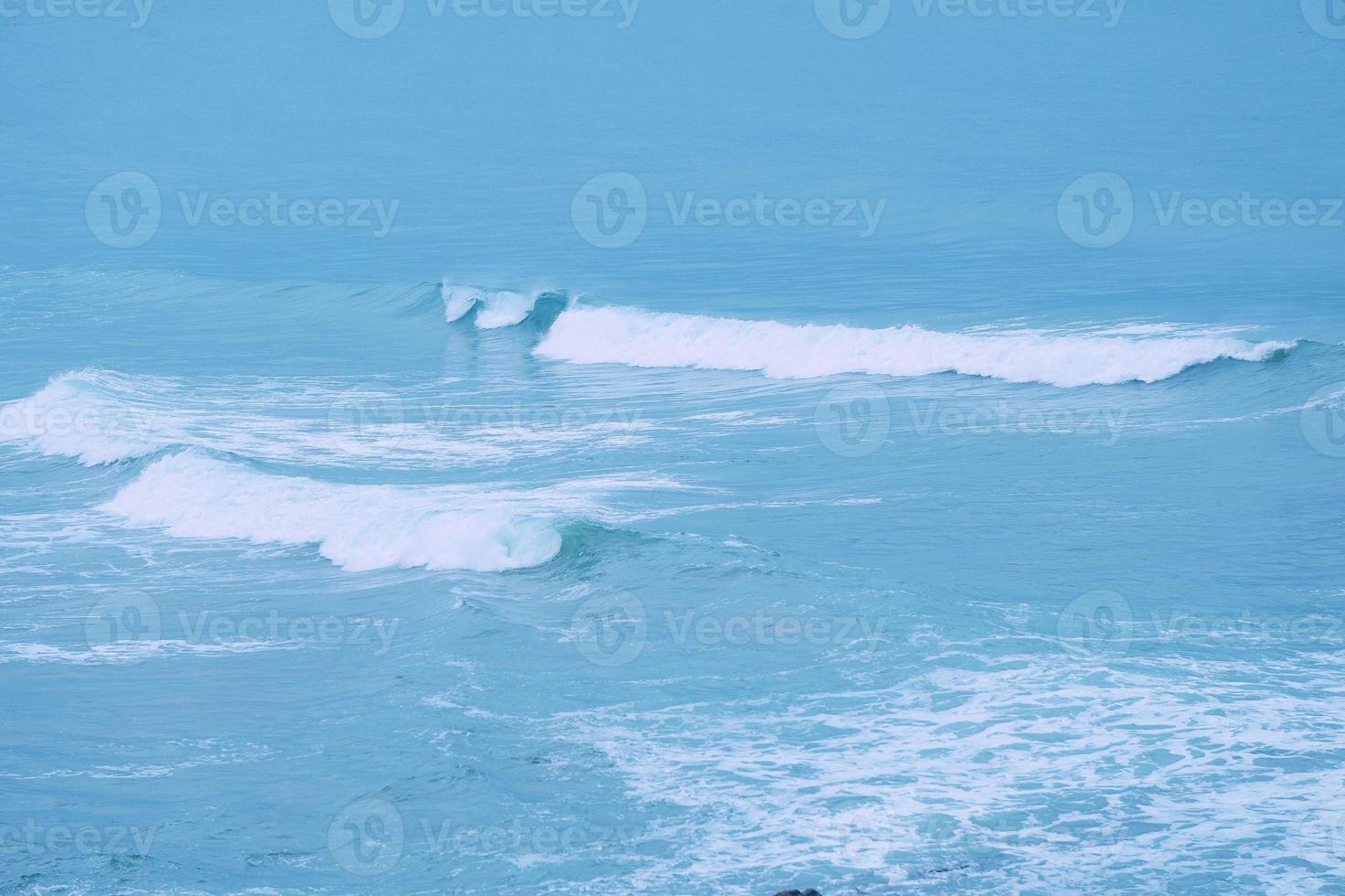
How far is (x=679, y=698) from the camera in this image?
10227 millimetres

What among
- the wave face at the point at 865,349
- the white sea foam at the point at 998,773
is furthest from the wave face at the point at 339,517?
the wave face at the point at 865,349

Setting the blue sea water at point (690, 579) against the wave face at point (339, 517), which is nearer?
the blue sea water at point (690, 579)

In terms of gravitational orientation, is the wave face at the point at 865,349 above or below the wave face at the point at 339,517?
above

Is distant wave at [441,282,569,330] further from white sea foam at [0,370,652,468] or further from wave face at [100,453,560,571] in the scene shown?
wave face at [100,453,560,571]

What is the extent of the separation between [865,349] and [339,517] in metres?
12.2

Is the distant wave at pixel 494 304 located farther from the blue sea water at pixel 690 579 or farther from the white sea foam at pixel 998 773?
the white sea foam at pixel 998 773

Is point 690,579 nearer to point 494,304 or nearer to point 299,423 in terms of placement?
point 299,423

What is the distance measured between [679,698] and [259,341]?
73.3 feet

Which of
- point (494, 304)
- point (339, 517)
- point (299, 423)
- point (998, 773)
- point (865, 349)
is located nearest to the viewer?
point (998, 773)

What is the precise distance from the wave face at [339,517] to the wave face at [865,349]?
1029 centimetres

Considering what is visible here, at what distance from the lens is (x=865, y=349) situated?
82.0ft

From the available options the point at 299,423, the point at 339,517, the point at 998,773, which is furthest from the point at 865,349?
the point at 998,773

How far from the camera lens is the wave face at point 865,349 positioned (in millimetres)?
22000

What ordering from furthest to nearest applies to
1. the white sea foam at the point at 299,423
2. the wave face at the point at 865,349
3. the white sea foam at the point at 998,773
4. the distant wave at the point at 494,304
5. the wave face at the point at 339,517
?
the distant wave at the point at 494,304 → the wave face at the point at 865,349 → the white sea foam at the point at 299,423 → the wave face at the point at 339,517 → the white sea foam at the point at 998,773
